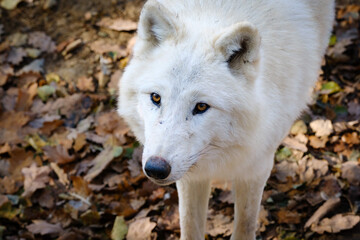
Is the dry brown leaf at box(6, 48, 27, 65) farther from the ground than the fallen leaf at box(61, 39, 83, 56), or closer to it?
closer to it

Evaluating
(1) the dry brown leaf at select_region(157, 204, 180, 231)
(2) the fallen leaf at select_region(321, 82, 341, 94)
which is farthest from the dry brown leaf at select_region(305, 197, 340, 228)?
(2) the fallen leaf at select_region(321, 82, 341, 94)

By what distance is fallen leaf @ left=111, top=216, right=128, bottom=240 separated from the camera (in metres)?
3.84

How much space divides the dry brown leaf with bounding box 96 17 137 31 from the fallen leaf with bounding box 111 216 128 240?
2.70 meters

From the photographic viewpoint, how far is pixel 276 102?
2941mm

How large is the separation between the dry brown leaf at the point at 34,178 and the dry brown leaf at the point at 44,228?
365 millimetres

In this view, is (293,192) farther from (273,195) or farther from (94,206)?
(94,206)

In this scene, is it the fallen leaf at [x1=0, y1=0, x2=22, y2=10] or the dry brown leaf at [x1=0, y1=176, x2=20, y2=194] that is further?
the fallen leaf at [x1=0, y1=0, x2=22, y2=10]

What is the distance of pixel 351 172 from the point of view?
417 centimetres

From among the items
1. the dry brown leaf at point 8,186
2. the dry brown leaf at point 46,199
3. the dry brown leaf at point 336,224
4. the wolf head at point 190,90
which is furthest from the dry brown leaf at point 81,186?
the dry brown leaf at point 336,224

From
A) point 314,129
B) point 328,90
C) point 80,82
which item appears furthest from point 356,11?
point 80,82

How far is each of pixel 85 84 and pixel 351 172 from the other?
3.16m

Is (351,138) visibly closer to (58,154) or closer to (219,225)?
(219,225)

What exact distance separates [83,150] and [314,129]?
253 cm

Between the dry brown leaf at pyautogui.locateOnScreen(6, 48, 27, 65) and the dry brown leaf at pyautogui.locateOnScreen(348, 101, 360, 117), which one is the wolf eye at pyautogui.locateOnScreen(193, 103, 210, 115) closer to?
the dry brown leaf at pyautogui.locateOnScreen(348, 101, 360, 117)
